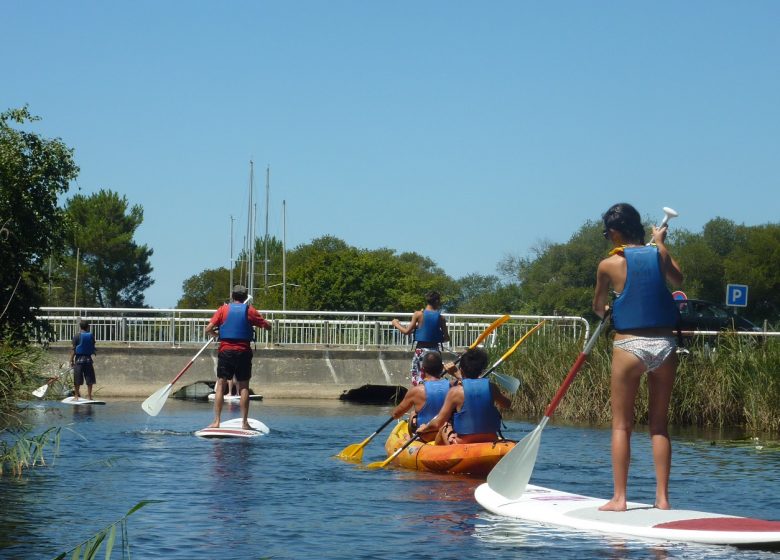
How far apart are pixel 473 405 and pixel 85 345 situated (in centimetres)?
1348

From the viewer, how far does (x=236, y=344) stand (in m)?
15.1

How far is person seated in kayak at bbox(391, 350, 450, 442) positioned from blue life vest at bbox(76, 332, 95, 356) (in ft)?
38.7

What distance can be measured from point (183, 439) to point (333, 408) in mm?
9582

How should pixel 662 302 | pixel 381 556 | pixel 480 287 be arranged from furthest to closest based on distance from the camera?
pixel 480 287, pixel 662 302, pixel 381 556

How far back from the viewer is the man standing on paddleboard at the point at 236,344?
15.0 meters

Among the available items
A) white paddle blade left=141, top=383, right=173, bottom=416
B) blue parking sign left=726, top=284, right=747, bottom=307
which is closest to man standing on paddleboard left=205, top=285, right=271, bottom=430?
white paddle blade left=141, top=383, right=173, bottom=416

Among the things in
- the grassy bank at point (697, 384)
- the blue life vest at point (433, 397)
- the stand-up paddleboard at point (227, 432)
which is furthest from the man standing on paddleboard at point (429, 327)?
the blue life vest at point (433, 397)

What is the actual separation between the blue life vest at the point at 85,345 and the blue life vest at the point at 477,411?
43.1 feet

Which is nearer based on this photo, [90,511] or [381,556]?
[381,556]

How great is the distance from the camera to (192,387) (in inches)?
1088

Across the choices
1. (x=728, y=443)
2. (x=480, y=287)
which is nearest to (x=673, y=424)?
(x=728, y=443)

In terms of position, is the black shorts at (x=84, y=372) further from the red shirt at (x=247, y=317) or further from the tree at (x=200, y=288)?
the tree at (x=200, y=288)

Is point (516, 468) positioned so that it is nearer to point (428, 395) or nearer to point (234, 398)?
point (428, 395)

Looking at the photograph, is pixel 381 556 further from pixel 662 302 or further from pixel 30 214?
pixel 30 214
